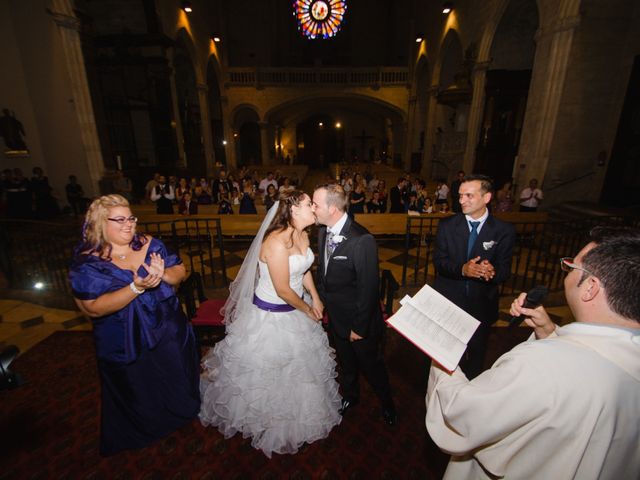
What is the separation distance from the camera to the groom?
2195mm

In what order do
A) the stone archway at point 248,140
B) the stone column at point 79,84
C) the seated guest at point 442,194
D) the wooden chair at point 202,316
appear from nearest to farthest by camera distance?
the wooden chair at point 202,316 < the stone column at point 79,84 < the seated guest at point 442,194 < the stone archway at point 248,140

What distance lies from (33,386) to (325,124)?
30.0 meters

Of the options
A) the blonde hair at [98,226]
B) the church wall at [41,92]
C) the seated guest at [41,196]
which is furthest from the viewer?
the seated guest at [41,196]

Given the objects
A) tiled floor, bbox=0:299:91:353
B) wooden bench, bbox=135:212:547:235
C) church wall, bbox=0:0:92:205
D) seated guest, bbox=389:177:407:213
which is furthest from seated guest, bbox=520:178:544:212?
church wall, bbox=0:0:92:205

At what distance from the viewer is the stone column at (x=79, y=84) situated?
803 centimetres

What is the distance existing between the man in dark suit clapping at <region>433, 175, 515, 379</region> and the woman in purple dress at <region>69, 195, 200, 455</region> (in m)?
2.23

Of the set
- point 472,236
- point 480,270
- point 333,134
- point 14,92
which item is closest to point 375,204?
point 472,236

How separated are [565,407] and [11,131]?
1363 centimetres

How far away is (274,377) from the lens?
7.50 feet

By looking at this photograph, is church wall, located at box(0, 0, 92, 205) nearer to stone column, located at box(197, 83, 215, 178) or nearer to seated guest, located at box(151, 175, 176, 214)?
seated guest, located at box(151, 175, 176, 214)

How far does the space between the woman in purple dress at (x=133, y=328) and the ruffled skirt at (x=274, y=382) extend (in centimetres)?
35

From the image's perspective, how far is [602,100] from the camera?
8406mm

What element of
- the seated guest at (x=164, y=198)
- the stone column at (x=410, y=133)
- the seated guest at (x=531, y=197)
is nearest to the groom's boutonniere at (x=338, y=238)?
the seated guest at (x=164, y=198)

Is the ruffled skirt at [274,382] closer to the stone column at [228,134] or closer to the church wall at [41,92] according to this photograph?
the church wall at [41,92]
